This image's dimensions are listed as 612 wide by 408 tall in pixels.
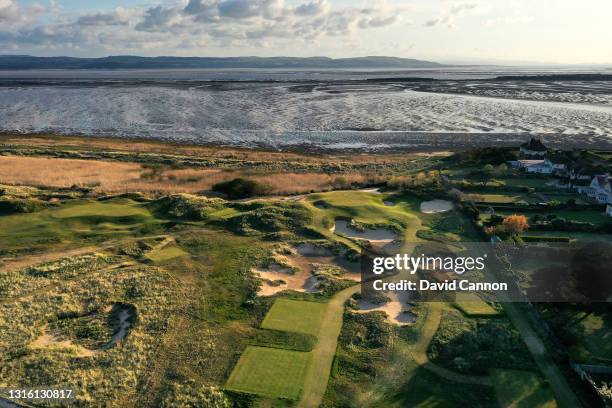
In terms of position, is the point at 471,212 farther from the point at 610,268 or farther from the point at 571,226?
the point at 610,268

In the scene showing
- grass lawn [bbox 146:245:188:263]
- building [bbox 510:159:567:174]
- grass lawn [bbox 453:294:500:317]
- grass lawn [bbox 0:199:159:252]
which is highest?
building [bbox 510:159:567:174]

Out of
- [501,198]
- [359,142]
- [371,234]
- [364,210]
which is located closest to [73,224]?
[371,234]

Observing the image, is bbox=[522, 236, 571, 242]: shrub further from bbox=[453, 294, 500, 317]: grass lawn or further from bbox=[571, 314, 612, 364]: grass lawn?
bbox=[453, 294, 500, 317]: grass lawn

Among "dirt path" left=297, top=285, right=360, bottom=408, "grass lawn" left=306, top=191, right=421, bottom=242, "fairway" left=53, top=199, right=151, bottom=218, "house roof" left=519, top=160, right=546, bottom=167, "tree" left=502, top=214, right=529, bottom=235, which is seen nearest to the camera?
"dirt path" left=297, top=285, right=360, bottom=408

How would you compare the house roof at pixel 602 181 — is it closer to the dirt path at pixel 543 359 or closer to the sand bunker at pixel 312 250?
the dirt path at pixel 543 359

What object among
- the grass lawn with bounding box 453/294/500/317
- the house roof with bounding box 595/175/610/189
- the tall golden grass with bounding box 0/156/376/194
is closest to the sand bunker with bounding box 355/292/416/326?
the grass lawn with bounding box 453/294/500/317

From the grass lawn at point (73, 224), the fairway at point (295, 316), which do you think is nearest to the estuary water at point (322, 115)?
the grass lawn at point (73, 224)
